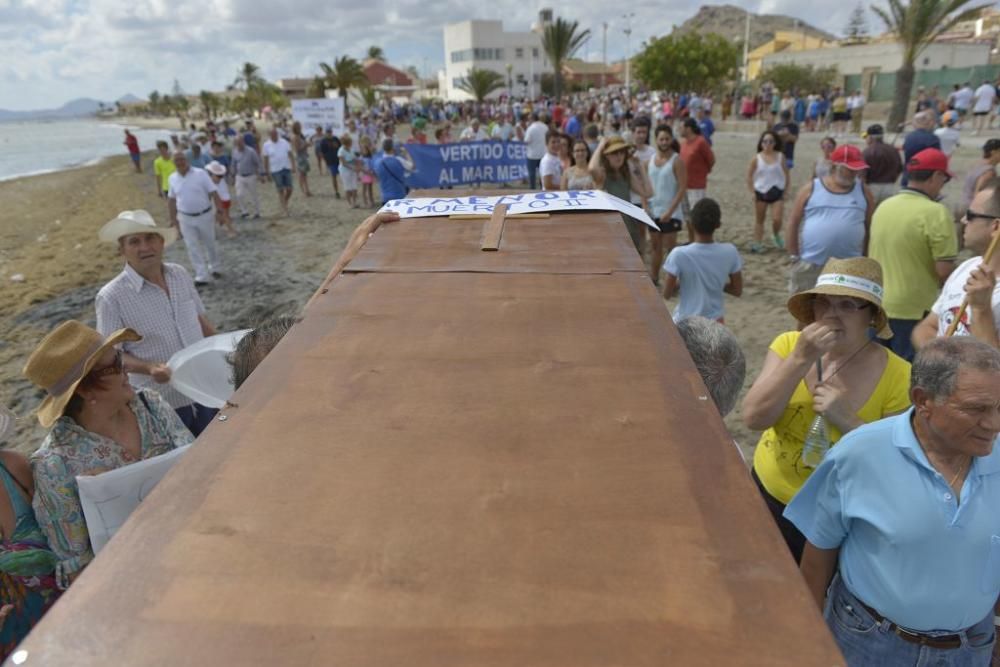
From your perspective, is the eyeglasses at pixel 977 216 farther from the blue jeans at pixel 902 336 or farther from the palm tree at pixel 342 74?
the palm tree at pixel 342 74

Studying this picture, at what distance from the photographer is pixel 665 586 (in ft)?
2.77

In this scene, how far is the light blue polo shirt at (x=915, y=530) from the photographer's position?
175 centimetres

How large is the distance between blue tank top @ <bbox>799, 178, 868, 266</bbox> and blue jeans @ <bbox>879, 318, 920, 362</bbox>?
0.78 meters

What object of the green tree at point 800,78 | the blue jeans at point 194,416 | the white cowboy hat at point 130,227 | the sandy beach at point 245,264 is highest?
the green tree at point 800,78

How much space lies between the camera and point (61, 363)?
6.95ft

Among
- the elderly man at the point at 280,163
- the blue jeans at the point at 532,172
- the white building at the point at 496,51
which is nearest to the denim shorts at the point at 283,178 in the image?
the elderly man at the point at 280,163

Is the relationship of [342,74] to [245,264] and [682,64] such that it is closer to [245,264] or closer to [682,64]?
[682,64]

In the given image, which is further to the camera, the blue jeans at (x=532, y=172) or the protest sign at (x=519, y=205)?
the blue jeans at (x=532, y=172)

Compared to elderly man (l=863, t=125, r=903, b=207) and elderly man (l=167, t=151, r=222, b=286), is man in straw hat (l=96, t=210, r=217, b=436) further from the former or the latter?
elderly man (l=863, t=125, r=903, b=207)

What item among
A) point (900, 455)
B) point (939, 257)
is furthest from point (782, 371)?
point (939, 257)

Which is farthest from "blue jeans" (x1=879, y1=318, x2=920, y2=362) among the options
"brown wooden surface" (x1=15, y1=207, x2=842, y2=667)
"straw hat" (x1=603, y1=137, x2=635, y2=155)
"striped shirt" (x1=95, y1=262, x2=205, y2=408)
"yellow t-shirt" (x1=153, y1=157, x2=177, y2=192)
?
"yellow t-shirt" (x1=153, y1=157, x2=177, y2=192)

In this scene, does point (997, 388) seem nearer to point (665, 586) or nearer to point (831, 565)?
point (831, 565)

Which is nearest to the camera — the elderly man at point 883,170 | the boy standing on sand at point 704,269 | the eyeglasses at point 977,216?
the eyeglasses at point 977,216

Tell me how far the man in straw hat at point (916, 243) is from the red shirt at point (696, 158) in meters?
3.94
